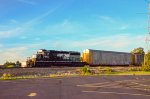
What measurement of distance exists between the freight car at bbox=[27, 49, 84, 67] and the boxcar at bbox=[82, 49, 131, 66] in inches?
141

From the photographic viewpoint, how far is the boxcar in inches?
2515

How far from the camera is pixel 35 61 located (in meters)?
54.0

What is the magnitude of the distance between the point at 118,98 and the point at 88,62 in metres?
51.4

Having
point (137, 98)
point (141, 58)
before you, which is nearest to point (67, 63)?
point (141, 58)

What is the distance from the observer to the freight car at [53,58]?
5450cm

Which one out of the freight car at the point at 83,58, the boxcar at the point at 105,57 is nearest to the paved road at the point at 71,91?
the freight car at the point at 83,58

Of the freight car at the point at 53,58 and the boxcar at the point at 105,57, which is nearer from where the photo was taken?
the freight car at the point at 53,58

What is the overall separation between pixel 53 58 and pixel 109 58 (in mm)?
16857

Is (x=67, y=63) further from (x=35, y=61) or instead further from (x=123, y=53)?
(x=123, y=53)

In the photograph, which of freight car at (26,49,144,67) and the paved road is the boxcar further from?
the paved road

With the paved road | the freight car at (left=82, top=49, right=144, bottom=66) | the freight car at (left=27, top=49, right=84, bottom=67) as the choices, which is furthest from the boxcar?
the paved road

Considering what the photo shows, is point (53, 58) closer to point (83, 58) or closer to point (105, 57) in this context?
point (83, 58)

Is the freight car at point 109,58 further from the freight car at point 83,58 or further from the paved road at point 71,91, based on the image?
the paved road at point 71,91

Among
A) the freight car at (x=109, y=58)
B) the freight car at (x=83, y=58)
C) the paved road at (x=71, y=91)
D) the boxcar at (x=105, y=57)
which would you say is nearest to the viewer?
the paved road at (x=71, y=91)
